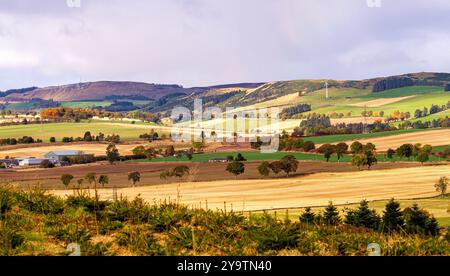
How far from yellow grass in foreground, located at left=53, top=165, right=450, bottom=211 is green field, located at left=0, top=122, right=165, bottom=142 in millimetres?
75717

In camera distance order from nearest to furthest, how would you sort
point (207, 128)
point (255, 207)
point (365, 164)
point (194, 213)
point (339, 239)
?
1. point (339, 239)
2. point (194, 213)
3. point (255, 207)
4. point (365, 164)
5. point (207, 128)

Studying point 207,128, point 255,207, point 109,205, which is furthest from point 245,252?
point 207,128

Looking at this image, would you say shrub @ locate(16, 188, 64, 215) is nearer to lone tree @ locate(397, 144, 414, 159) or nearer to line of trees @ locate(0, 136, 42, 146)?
lone tree @ locate(397, 144, 414, 159)

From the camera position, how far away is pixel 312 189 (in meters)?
85.8

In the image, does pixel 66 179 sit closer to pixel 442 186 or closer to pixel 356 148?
pixel 442 186

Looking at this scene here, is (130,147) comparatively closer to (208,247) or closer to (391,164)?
(391,164)

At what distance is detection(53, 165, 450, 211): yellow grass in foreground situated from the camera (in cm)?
7156

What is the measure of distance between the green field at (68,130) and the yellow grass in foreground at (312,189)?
75.7 metres

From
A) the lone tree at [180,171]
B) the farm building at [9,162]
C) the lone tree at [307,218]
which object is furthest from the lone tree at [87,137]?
the lone tree at [307,218]

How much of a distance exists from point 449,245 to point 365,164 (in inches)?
3919

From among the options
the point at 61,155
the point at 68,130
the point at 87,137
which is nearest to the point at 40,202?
the point at 61,155

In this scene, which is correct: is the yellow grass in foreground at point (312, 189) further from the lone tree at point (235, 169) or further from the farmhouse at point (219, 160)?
the farmhouse at point (219, 160)

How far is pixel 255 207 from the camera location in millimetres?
60656
